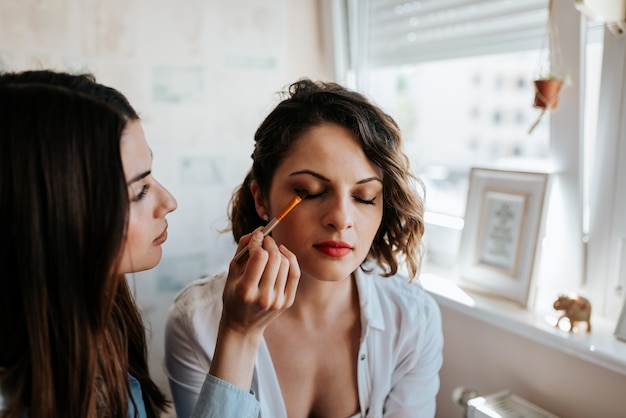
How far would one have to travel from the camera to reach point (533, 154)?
147cm

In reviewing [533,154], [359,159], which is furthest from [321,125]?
[533,154]

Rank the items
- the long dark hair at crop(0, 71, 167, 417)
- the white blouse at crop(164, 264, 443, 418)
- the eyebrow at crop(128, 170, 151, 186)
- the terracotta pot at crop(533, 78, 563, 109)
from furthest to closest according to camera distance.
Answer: the terracotta pot at crop(533, 78, 563, 109)
the white blouse at crop(164, 264, 443, 418)
the eyebrow at crop(128, 170, 151, 186)
the long dark hair at crop(0, 71, 167, 417)

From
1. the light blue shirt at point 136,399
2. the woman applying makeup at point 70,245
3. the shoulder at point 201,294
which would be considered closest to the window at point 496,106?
the shoulder at point 201,294

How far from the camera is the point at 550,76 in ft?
3.96

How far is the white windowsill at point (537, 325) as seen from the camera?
1078 mm

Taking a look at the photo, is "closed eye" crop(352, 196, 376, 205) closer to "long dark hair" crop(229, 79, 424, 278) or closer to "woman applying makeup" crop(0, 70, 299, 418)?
"long dark hair" crop(229, 79, 424, 278)

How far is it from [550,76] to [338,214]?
0.64 metres

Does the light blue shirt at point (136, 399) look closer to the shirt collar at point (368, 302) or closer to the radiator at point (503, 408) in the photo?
the shirt collar at point (368, 302)

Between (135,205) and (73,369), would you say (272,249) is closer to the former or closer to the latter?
(135,205)

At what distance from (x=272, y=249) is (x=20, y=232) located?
1.12 ft

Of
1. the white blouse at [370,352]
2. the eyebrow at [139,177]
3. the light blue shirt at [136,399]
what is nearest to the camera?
the eyebrow at [139,177]

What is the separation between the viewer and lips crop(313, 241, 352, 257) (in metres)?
0.94

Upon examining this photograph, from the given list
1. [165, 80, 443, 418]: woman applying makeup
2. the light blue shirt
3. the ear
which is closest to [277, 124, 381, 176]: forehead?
[165, 80, 443, 418]: woman applying makeup

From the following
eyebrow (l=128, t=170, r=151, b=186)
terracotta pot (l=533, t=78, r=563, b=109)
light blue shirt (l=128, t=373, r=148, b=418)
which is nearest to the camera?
eyebrow (l=128, t=170, r=151, b=186)
